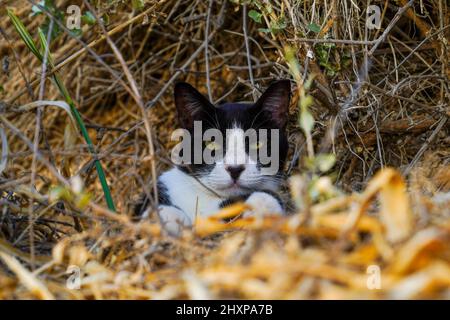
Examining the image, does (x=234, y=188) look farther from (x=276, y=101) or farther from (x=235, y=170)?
(x=276, y=101)

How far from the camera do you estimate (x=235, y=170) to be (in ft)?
8.07

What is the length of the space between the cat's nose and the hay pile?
0.23m

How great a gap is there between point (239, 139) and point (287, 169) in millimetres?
447

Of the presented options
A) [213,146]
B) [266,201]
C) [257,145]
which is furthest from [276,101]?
[266,201]

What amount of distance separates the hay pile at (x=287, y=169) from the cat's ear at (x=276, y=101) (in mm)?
110

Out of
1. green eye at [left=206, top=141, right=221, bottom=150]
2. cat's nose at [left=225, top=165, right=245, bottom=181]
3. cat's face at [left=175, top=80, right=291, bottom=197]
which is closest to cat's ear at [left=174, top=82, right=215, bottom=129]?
cat's face at [left=175, top=80, right=291, bottom=197]

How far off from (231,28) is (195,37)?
21 cm

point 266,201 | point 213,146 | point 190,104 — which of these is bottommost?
point 266,201

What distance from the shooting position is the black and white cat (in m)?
2.48

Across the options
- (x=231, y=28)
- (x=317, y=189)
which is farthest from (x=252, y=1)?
(x=317, y=189)

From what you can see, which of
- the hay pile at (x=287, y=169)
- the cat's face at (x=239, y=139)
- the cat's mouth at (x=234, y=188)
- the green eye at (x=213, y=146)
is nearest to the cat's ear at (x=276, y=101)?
the cat's face at (x=239, y=139)
